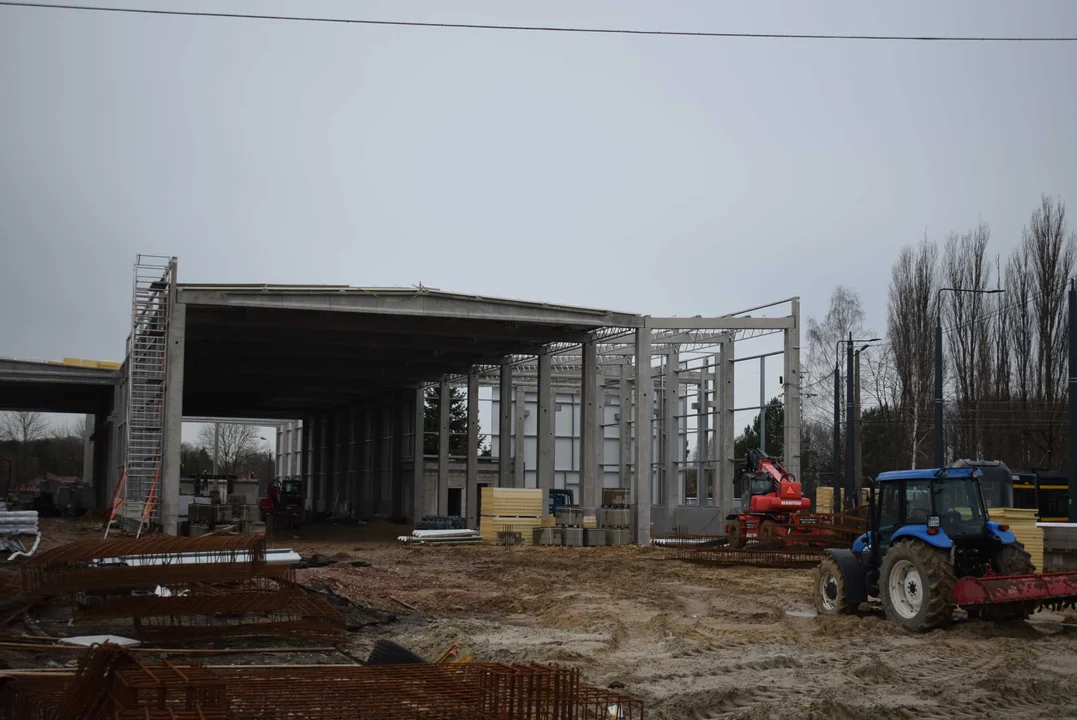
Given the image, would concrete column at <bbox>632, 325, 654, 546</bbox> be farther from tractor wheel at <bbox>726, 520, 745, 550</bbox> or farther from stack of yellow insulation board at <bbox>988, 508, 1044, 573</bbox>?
stack of yellow insulation board at <bbox>988, 508, 1044, 573</bbox>

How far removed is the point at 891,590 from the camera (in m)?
15.0

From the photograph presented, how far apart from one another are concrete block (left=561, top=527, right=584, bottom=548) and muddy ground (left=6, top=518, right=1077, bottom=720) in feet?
39.3

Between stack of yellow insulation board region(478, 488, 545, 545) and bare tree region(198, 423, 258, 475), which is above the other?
bare tree region(198, 423, 258, 475)

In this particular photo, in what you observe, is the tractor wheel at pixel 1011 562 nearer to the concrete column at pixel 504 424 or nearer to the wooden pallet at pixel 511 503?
the wooden pallet at pixel 511 503

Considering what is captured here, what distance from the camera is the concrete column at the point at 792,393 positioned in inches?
1499

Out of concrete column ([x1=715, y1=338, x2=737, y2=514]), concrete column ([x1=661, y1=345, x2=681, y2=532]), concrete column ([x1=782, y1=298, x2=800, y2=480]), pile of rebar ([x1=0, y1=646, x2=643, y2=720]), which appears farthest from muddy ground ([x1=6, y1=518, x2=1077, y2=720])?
concrete column ([x1=661, y1=345, x2=681, y2=532])

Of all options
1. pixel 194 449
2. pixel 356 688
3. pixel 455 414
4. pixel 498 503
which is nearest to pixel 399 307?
pixel 498 503

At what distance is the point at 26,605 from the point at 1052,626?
14307 mm

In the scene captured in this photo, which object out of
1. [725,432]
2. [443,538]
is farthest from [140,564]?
[725,432]

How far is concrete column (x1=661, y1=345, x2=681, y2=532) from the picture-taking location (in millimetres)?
47781

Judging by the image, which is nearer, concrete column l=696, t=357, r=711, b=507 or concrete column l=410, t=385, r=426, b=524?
concrete column l=696, t=357, r=711, b=507

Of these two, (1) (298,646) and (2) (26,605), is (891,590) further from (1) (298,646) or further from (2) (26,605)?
(2) (26,605)

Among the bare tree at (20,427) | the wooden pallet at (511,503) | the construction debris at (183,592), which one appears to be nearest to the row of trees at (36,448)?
the bare tree at (20,427)

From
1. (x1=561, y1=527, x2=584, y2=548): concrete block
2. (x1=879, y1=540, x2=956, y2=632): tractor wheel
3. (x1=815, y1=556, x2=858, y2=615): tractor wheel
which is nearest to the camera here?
(x1=879, y1=540, x2=956, y2=632): tractor wheel
